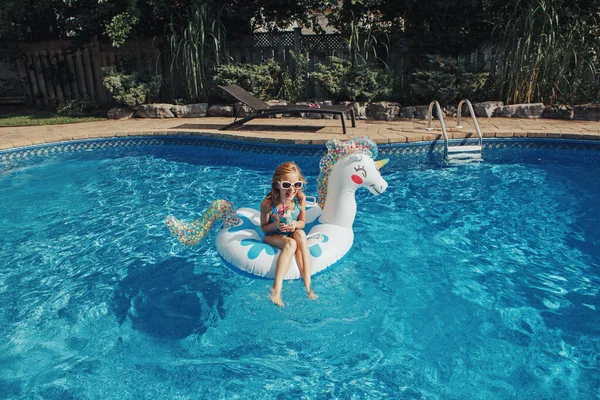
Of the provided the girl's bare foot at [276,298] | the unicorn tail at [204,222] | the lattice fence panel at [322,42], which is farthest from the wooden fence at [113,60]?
the girl's bare foot at [276,298]

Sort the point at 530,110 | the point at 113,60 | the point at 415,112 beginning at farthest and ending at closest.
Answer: the point at 113,60 < the point at 415,112 < the point at 530,110

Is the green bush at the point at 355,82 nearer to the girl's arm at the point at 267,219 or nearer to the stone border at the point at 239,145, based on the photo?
the stone border at the point at 239,145

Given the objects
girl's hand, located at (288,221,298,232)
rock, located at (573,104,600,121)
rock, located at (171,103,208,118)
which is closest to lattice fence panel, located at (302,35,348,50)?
rock, located at (171,103,208,118)

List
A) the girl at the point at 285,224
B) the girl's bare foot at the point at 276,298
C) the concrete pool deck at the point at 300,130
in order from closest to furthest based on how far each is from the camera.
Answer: the girl's bare foot at the point at 276,298 → the girl at the point at 285,224 → the concrete pool deck at the point at 300,130

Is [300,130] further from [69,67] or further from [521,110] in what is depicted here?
[69,67]

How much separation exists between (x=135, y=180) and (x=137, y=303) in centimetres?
352

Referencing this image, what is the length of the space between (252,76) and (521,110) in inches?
216

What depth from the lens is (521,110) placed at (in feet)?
29.9

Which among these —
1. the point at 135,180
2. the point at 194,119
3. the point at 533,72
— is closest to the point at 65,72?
the point at 194,119

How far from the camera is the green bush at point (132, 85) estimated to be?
10.1 metres

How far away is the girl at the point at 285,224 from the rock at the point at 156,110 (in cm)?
740

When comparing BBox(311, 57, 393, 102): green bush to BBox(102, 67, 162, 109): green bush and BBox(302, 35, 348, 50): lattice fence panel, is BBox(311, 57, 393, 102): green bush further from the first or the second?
BBox(102, 67, 162, 109): green bush

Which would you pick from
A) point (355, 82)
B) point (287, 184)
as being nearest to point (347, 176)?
point (287, 184)

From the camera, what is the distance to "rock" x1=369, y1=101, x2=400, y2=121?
30.6 feet
